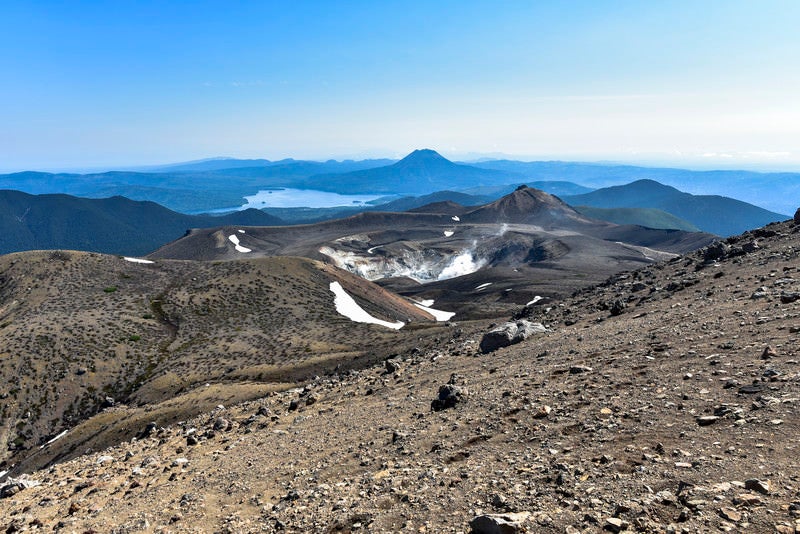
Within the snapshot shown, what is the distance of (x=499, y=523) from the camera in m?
7.00

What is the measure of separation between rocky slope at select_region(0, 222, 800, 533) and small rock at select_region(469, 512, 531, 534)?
2.0 inches

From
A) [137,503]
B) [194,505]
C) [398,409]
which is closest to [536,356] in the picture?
[398,409]

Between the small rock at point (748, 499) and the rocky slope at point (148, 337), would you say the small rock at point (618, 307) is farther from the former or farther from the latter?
the rocky slope at point (148, 337)

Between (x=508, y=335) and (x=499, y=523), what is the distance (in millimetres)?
15257

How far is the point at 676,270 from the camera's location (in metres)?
27.3

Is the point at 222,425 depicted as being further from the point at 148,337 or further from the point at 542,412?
the point at 148,337

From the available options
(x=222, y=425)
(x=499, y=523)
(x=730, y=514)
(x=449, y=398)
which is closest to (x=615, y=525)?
(x=730, y=514)

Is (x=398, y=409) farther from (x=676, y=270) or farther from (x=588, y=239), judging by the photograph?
(x=588, y=239)

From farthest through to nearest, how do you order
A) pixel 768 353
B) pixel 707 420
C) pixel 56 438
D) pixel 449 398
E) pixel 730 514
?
pixel 56 438 → pixel 449 398 → pixel 768 353 → pixel 707 420 → pixel 730 514

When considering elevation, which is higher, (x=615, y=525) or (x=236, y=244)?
(x=615, y=525)

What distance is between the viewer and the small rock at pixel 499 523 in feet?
22.9

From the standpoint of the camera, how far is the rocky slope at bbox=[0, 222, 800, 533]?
7.38 m

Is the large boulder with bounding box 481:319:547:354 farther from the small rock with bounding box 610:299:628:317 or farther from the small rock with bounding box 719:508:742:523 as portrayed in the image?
the small rock with bounding box 719:508:742:523

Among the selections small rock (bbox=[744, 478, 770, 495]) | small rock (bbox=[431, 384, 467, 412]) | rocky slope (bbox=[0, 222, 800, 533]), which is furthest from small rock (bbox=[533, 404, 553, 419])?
small rock (bbox=[744, 478, 770, 495])
